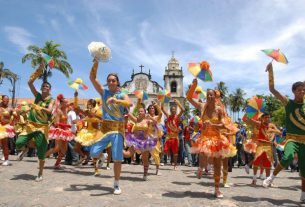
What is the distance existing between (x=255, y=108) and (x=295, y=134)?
2685 mm

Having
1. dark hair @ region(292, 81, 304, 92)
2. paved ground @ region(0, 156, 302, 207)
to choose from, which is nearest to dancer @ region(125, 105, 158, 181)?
paved ground @ region(0, 156, 302, 207)

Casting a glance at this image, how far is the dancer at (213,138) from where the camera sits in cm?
654

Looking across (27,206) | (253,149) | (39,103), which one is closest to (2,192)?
(27,206)

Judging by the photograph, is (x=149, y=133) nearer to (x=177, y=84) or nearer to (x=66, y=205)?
(x=66, y=205)

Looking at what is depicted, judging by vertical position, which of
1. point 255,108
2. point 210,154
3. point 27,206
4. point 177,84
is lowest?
point 27,206

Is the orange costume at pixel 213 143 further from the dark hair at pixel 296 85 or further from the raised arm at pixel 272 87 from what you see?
the dark hair at pixel 296 85

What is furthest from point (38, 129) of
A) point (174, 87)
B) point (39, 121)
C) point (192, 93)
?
point (174, 87)

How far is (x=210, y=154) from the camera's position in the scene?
21.3 feet

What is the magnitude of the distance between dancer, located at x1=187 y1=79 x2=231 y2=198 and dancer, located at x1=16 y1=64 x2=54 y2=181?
3631mm

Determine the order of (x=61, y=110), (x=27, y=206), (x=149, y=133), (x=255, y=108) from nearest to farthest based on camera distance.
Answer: (x=27, y=206) → (x=255, y=108) → (x=149, y=133) → (x=61, y=110)

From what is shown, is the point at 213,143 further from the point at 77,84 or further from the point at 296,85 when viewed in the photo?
the point at 77,84

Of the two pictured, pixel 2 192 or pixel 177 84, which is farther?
pixel 177 84

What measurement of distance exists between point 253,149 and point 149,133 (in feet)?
11.1

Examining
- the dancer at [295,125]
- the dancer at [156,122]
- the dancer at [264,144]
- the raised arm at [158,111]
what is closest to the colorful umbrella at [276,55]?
the dancer at [295,125]
